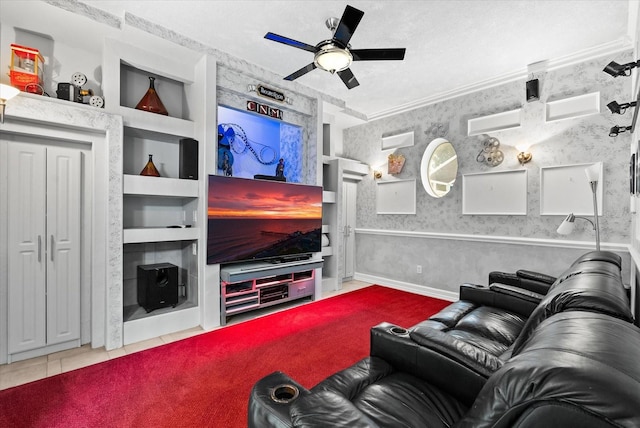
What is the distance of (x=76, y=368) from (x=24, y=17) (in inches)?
120

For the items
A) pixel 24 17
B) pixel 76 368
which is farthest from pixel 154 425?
pixel 24 17

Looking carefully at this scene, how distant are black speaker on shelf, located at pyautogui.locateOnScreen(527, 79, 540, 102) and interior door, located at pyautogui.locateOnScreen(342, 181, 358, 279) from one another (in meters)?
2.96

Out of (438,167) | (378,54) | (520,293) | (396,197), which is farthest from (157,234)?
(438,167)

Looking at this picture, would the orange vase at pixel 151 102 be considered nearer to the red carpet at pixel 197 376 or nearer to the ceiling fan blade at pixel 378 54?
the ceiling fan blade at pixel 378 54

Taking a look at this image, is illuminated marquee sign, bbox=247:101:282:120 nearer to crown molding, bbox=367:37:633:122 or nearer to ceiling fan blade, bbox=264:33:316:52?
ceiling fan blade, bbox=264:33:316:52

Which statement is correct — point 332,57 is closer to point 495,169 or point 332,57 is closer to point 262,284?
point 262,284

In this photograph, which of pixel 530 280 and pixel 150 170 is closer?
pixel 530 280

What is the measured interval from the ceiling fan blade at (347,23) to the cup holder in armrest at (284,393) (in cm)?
225

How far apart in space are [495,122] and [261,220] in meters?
3.34

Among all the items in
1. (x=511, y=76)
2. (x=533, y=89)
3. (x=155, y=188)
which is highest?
(x=511, y=76)

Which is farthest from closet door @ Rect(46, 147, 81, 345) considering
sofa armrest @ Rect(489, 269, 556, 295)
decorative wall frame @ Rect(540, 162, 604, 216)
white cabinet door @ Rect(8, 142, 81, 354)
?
decorative wall frame @ Rect(540, 162, 604, 216)

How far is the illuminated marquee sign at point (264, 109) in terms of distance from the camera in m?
3.91

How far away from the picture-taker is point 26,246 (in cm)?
261

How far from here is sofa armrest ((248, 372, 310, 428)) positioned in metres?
0.99
